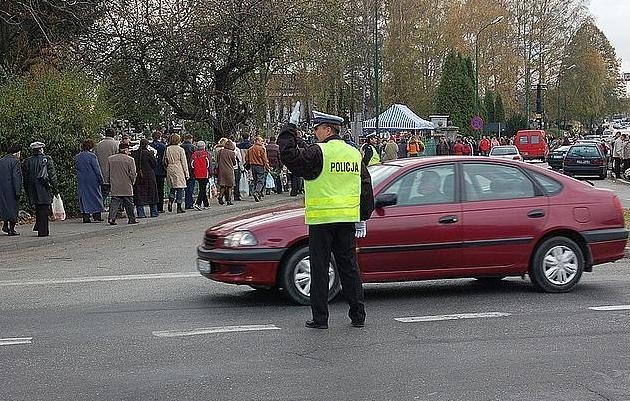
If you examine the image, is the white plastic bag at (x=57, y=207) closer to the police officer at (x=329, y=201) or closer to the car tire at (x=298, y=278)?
the car tire at (x=298, y=278)

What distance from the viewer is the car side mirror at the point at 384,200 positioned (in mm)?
9211

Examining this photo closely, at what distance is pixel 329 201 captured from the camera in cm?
791

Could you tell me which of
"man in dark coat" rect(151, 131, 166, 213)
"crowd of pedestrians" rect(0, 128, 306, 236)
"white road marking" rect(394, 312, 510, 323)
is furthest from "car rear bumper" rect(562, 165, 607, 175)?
"white road marking" rect(394, 312, 510, 323)

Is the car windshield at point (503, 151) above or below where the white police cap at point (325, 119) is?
below

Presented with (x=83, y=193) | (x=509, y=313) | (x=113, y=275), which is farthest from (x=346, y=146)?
(x=83, y=193)

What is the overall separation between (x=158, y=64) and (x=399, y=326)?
25.9m

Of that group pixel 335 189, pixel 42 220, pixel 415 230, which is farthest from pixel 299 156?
pixel 42 220

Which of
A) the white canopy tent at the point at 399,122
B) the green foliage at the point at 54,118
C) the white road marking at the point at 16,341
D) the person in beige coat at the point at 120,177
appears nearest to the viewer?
the white road marking at the point at 16,341

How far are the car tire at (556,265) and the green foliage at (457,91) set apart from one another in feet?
194

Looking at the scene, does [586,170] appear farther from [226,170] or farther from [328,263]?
[328,263]

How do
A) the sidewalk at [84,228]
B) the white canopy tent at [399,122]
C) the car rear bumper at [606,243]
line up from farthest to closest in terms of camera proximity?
the white canopy tent at [399,122]
the sidewalk at [84,228]
the car rear bumper at [606,243]

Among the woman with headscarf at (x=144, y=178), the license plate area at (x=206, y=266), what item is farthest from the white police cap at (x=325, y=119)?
the woman with headscarf at (x=144, y=178)

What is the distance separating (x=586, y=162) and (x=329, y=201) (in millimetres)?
32870

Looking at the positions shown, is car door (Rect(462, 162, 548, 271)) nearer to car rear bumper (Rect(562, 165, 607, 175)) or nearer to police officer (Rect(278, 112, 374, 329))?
police officer (Rect(278, 112, 374, 329))
